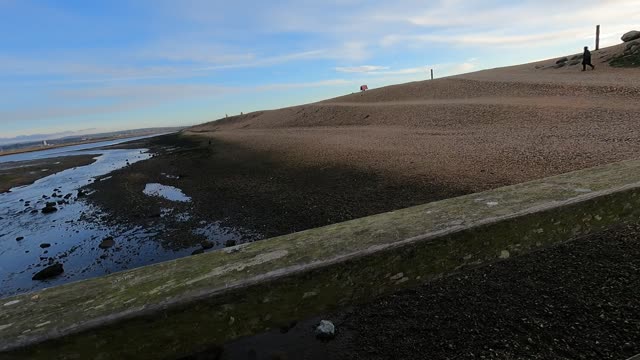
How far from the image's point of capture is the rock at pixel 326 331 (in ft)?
15.0

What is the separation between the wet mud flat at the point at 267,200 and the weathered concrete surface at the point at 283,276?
746cm

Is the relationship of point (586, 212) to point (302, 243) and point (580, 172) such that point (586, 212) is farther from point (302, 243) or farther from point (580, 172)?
point (302, 243)

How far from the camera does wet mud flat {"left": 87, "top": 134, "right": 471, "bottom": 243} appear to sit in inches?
394

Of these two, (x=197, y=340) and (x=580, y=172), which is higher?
(x=580, y=172)

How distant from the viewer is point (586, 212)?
1.94 metres

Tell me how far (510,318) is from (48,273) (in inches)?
388

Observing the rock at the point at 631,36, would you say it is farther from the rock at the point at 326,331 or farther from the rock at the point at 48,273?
the rock at the point at 48,273

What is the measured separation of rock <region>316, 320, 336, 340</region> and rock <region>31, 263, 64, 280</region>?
305 inches

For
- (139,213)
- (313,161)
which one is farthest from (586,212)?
(313,161)

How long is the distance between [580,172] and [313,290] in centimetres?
197

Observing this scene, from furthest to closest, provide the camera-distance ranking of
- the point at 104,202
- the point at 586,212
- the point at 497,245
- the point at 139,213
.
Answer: the point at 104,202, the point at 139,213, the point at 586,212, the point at 497,245

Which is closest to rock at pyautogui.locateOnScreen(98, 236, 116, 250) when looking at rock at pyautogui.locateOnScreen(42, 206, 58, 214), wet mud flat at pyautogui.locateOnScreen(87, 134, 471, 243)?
wet mud flat at pyautogui.locateOnScreen(87, 134, 471, 243)

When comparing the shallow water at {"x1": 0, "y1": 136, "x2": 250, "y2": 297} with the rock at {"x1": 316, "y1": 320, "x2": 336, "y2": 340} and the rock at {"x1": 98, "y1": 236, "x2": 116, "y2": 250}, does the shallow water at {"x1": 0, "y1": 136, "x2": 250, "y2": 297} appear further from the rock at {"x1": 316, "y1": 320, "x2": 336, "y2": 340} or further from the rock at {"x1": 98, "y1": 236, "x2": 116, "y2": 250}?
the rock at {"x1": 316, "y1": 320, "x2": 336, "y2": 340}

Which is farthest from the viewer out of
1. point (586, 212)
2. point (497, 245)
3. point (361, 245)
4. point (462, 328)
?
point (462, 328)
